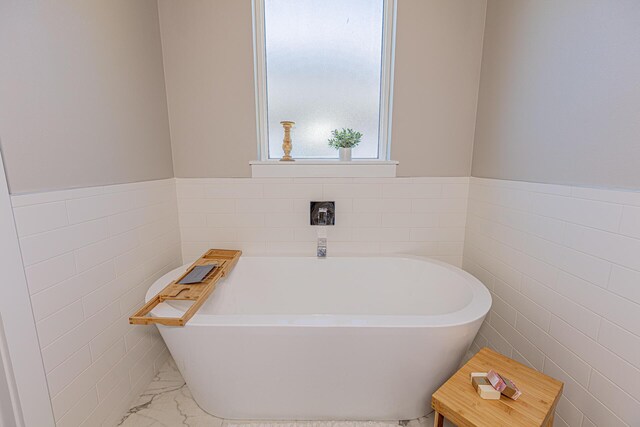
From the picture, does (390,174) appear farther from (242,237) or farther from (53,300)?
(53,300)

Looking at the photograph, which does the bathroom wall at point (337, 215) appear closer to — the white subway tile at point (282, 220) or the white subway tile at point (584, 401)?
the white subway tile at point (282, 220)

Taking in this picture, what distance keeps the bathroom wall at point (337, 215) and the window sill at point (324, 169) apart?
35 mm

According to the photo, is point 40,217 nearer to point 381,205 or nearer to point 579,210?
point 381,205

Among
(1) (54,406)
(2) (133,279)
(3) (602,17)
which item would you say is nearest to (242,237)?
(2) (133,279)

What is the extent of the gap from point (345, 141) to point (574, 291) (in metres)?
1.36

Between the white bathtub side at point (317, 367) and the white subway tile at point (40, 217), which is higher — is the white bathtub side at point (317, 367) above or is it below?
below

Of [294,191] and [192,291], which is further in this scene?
[294,191]

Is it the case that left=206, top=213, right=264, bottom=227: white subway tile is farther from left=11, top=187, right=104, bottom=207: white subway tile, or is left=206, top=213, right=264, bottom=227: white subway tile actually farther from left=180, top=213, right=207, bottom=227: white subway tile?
left=11, top=187, right=104, bottom=207: white subway tile

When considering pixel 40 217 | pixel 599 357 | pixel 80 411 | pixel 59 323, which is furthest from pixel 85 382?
pixel 599 357

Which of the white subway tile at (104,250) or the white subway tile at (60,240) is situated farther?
the white subway tile at (104,250)

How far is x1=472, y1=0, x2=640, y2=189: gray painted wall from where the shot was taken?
0.88 metres

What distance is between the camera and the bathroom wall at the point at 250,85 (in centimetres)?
164

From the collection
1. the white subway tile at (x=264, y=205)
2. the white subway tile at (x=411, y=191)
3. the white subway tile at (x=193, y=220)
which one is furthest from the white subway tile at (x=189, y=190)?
the white subway tile at (x=411, y=191)

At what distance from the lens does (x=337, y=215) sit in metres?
1.86
